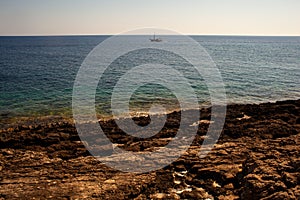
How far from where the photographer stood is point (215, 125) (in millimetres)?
16172

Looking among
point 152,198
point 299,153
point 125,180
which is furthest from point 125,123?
point 299,153

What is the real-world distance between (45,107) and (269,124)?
734 inches

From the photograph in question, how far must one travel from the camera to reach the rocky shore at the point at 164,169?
29.0 feet

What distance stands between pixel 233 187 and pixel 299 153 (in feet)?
11.0

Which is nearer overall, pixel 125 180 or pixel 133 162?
pixel 125 180

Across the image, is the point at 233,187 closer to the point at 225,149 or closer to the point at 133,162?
the point at 225,149

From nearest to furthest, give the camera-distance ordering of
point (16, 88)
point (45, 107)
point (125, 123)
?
point (125, 123) < point (45, 107) < point (16, 88)

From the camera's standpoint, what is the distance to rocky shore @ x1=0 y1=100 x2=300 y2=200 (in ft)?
29.0

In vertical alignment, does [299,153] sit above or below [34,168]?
above

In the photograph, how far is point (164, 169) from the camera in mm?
10664

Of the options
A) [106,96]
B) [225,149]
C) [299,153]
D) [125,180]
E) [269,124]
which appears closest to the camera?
[125,180]

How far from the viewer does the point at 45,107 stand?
24.8 meters

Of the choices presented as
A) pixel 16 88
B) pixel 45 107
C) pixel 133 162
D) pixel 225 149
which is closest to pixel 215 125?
pixel 225 149

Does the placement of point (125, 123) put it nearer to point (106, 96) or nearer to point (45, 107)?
point (45, 107)
